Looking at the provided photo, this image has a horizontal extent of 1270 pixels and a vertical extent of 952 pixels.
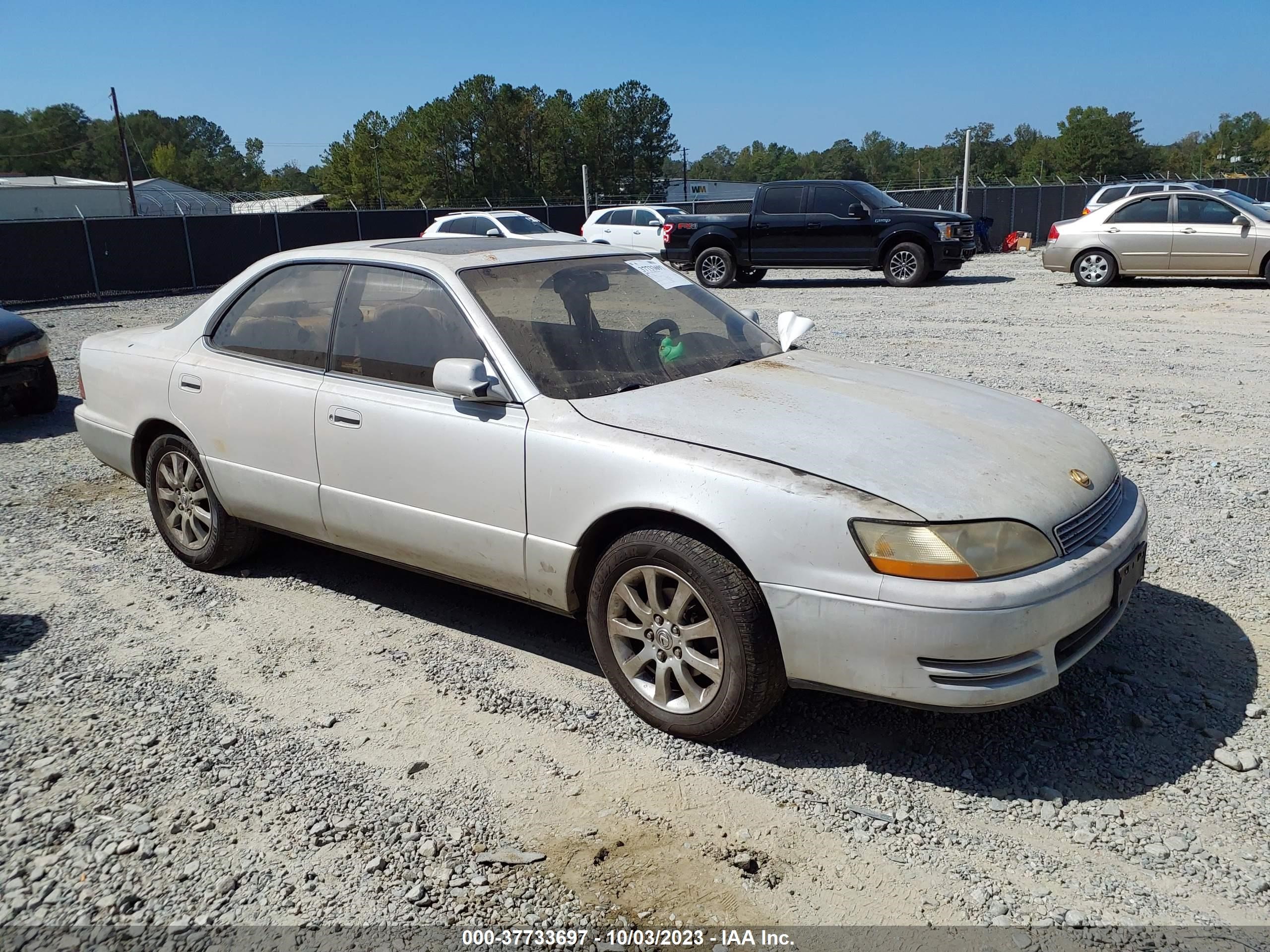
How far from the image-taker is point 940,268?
1836 centimetres

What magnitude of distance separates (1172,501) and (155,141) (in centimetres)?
16118

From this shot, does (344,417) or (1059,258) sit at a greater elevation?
(344,417)

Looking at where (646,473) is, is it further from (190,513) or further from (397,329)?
(190,513)

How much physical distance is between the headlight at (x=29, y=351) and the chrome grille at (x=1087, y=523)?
8740 mm

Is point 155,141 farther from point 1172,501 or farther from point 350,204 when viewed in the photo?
point 1172,501

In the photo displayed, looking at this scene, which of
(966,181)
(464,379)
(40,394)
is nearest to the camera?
(464,379)

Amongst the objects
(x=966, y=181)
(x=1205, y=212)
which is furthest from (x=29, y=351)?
(x=966, y=181)

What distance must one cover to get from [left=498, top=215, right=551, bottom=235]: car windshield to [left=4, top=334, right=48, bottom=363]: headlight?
45.7 feet

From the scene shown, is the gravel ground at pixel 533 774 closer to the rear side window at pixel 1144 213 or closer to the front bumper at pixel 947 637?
the front bumper at pixel 947 637

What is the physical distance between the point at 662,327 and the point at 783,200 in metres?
15.8

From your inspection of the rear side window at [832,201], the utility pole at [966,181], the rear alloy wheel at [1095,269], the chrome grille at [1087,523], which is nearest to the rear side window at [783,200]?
Answer: the rear side window at [832,201]

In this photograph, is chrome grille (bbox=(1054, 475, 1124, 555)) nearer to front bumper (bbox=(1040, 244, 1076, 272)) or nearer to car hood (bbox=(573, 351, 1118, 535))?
car hood (bbox=(573, 351, 1118, 535))

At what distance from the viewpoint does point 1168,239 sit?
16156 mm

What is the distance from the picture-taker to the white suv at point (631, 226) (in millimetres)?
24641
